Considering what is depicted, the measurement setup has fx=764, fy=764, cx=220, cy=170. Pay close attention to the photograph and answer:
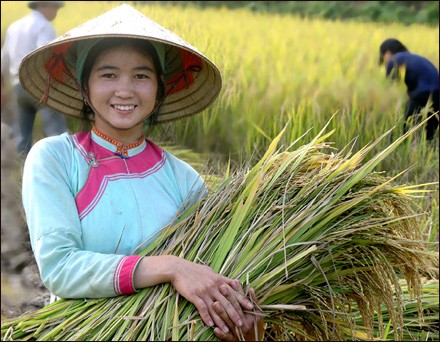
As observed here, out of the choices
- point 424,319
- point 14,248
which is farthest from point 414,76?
point 14,248

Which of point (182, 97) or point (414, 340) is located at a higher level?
point (182, 97)

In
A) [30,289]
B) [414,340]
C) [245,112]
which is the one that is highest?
[245,112]

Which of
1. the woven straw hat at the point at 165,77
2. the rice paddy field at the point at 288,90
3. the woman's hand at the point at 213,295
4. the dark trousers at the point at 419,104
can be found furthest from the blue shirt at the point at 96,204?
the dark trousers at the point at 419,104

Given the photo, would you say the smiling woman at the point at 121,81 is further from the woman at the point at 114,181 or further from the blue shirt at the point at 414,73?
the blue shirt at the point at 414,73

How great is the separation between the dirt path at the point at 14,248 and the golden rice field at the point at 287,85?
0.72m

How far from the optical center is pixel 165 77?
77.1 inches

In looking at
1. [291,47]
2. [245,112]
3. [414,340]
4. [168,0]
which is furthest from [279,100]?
[414,340]

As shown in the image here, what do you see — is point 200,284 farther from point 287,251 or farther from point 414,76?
point 414,76

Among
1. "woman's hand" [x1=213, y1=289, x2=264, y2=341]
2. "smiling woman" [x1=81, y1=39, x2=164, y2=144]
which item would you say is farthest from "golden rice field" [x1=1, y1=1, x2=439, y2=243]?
"woman's hand" [x1=213, y1=289, x2=264, y2=341]

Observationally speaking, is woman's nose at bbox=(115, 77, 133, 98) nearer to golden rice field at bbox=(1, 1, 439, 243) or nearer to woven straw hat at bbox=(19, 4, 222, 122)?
woven straw hat at bbox=(19, 4, 222, 122)

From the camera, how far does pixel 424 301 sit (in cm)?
241

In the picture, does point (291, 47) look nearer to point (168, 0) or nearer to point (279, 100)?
point (279, 100)

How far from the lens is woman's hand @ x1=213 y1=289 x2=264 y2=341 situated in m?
1.47

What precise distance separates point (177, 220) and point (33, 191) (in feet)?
1.13
